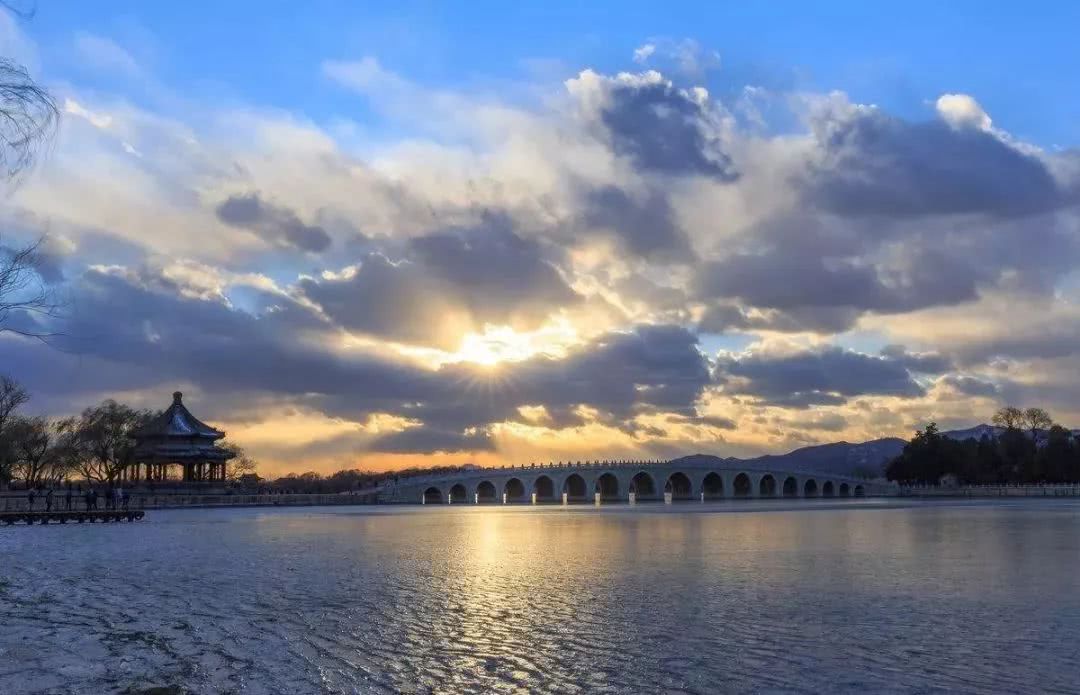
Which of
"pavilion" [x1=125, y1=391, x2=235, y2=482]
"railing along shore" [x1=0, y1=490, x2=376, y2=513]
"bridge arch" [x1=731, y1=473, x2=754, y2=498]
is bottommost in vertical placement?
"bridge arch" [x1=731, y1=473, x2=754, y2=498]

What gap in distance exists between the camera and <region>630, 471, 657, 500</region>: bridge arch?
144562 millimetres

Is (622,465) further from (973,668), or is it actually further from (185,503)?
(973,668)

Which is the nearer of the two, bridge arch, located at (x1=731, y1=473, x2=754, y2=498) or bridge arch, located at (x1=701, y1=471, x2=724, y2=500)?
bridge arch, located at (x1=701, y1=471, x2=724, y2=500)

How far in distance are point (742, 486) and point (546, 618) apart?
155m

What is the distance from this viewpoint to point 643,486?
164125 mm

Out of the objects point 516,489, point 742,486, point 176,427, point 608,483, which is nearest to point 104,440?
point 176,427

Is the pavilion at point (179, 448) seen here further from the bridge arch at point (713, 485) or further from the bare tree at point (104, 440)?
the bridge arch at point (713, 485)

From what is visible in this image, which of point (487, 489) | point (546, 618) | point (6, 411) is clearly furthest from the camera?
point (487, 489)

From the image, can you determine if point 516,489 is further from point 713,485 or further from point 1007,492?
point 1007,492

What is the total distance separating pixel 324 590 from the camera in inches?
901

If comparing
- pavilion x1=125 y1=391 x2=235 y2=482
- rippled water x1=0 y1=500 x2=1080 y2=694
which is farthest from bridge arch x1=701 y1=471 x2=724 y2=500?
rippled water x1=0 y1=500 x2=1080 y2=694

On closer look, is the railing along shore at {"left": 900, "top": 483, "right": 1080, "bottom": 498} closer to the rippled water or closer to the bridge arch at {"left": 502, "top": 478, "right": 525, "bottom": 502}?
the bridge arch at {"left": 502, "top": 478, "right": 525, "bottom": 502}

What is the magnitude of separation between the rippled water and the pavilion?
63874 mm

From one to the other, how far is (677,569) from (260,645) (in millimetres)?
13943
